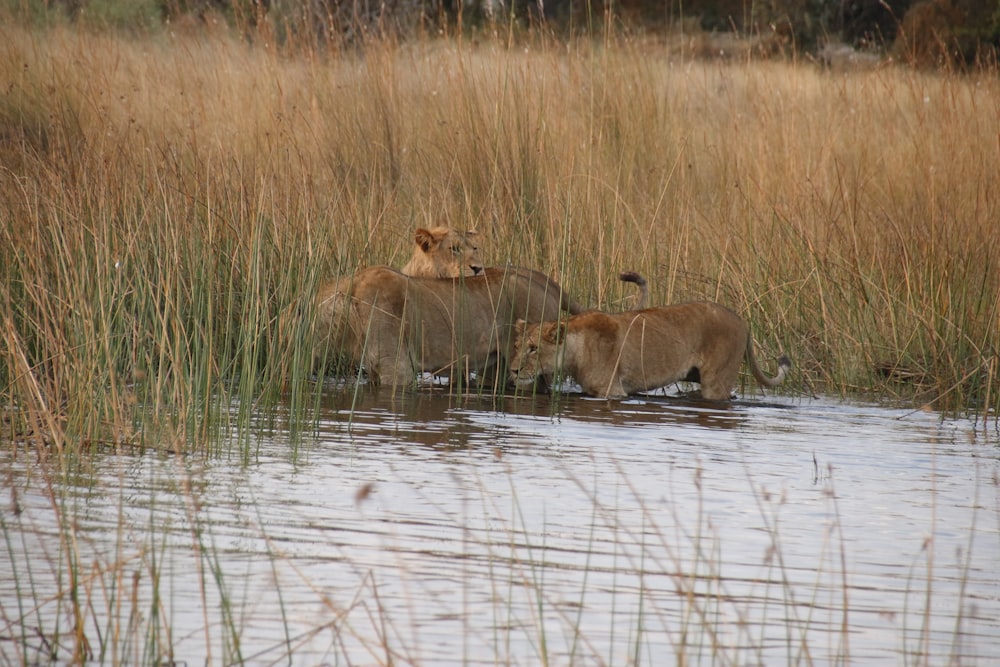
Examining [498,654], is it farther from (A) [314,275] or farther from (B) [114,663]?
(A) [314,275]

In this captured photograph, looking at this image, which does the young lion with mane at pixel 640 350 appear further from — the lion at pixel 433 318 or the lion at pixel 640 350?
the lion at pixel 433 318

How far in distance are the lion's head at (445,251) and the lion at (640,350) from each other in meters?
0.59

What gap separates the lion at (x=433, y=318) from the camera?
707 centimetres

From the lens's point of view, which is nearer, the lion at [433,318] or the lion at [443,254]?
the lion at [433,318]

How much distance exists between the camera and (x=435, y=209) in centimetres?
976

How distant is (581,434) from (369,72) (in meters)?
5.53

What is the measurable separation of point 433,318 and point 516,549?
323 centimetres

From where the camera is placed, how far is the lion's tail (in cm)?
761

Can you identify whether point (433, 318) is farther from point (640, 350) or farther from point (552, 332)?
point (640, 350)

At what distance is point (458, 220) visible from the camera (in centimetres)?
964

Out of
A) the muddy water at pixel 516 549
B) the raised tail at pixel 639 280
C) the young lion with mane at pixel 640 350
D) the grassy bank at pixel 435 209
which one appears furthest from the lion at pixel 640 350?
the muddy water at pixel 516 549

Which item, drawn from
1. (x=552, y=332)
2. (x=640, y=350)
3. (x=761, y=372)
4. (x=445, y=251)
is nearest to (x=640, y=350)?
(x=640, y=350)

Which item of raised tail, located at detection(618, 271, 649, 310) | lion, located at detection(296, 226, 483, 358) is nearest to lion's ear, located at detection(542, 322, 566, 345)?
raised tail, located at detection(618, 271, 649, 310)

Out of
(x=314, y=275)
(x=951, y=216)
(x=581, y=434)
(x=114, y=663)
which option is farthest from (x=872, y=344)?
(x=114, y=663)
